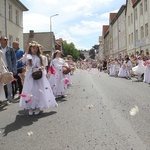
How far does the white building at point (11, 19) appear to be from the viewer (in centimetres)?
2761

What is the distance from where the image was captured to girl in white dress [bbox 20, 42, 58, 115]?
304 inches

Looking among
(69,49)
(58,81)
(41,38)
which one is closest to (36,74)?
(58,81)

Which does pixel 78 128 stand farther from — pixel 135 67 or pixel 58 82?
pixel 135 67

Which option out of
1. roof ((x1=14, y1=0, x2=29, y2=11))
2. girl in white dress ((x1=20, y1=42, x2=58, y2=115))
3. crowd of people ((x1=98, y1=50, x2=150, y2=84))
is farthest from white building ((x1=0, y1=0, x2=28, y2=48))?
girl in white dress ((x1=20, y1=42, x2=58, y2=115))

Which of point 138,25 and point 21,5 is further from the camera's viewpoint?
point 138,25

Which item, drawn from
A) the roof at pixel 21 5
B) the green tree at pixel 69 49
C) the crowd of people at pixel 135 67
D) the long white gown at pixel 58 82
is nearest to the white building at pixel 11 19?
the roof at pixel 21 5

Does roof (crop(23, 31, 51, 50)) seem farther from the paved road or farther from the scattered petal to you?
the scattered petal

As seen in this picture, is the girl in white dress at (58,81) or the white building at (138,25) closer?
the girl in white dress at (58,81)

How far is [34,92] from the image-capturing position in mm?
7828

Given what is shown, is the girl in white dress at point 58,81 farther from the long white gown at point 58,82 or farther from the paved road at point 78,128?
the paved road at point 78,128

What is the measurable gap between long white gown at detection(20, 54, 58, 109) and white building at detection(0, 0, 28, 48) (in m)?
20.3

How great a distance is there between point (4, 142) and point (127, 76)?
65.4 feet

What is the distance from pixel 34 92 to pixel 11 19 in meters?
24.2

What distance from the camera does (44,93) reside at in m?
7.84
